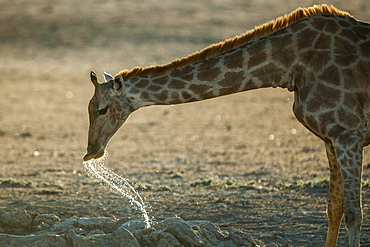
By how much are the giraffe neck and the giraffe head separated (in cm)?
13

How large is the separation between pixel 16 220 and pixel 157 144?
21.2 ft

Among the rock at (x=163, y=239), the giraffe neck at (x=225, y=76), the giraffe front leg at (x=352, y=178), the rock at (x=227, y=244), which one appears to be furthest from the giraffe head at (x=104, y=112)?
the giraffe front leg at (x=352, y=178)

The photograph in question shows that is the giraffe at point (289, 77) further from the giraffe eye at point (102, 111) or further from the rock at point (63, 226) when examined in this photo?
the rock at point (63, 226)

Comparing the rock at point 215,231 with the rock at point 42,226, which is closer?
the rock at point 215,231

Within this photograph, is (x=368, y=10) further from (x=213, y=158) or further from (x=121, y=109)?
(x=121, y=109)

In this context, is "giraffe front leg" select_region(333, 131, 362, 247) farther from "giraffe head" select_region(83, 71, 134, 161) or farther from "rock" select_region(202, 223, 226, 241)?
"giraffe head" select_region(83, 71, 134, 161)

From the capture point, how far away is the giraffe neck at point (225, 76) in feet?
21.2

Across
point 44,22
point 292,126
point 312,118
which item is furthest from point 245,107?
point 44,22

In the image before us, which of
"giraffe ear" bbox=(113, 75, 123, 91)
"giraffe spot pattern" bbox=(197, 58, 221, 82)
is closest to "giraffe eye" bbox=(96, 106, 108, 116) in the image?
"giraffe ear" bbox=(113, 75, 123, 91)

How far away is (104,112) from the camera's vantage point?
6.48 m

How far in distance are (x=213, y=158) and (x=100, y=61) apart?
13.9 metres

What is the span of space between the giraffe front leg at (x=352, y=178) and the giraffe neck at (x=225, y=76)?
0.89m

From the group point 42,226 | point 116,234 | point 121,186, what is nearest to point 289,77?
point 116,234

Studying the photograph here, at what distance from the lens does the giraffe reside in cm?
623
